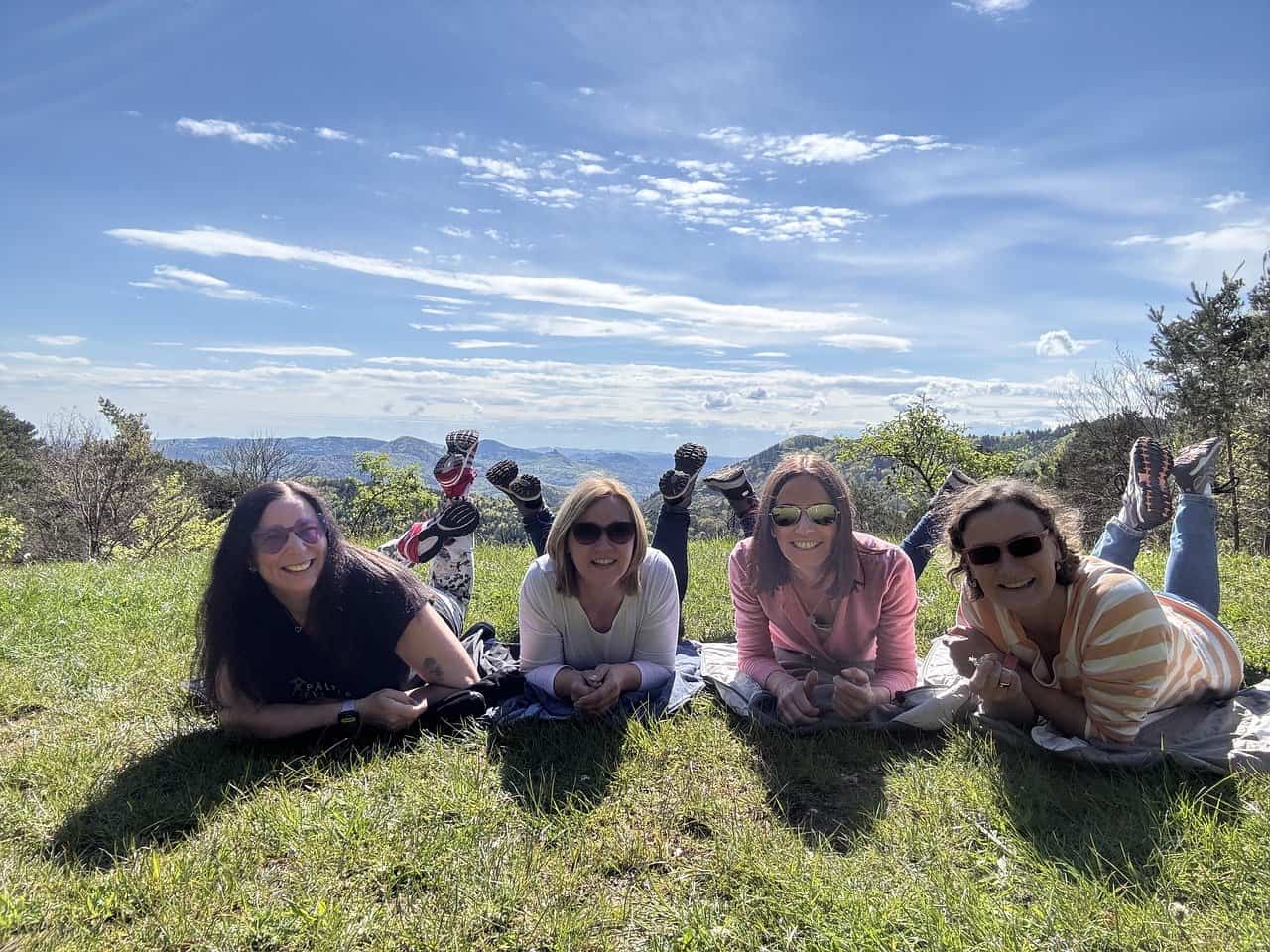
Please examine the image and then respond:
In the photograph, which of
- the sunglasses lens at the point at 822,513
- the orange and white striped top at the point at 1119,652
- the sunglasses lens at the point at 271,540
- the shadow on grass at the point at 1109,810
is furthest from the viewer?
the sunglasses lens at the point at 822,513

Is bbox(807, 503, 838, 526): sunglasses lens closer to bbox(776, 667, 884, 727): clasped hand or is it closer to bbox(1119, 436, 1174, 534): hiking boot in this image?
bbox(776, 667, 884, 727): clasped hand

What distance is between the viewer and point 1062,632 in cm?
369

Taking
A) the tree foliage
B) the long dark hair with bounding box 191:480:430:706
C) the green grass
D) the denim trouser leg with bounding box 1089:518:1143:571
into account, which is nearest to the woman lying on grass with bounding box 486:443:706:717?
the green grass

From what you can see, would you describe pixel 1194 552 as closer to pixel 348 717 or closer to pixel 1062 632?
pixel 1062 632

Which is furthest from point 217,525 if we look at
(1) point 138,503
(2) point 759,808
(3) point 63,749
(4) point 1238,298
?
(4) point 1238,298

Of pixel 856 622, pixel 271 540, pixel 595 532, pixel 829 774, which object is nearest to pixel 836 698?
pixel 829 774

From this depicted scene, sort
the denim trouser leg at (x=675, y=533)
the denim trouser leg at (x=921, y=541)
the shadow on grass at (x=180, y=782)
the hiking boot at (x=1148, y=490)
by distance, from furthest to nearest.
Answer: the denim trouser leg at (x=675, y=533)
the denim trouser leg at (x=921, y=541)
the hiking boot at (x=1148, y=490)
the shadow on grass at (x=180, y=782)

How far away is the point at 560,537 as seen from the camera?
4.36 m

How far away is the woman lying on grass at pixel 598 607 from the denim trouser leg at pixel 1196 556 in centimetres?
348

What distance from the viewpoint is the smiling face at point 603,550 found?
14.2 ft

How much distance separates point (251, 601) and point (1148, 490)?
5.99 metres

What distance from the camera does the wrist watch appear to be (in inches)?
159

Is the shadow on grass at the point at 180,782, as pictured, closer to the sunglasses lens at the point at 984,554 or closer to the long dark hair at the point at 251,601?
the long dark hair at the point at 251,601

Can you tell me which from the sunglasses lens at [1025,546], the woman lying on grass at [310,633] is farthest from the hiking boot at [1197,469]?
the woman lying on grass at [310,633]
